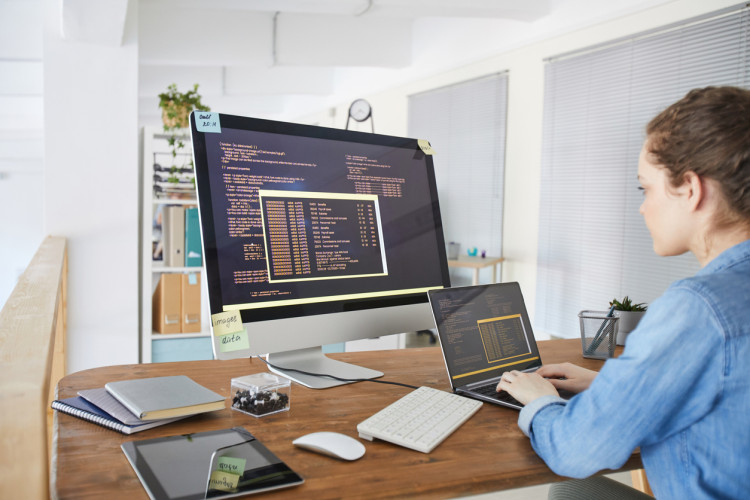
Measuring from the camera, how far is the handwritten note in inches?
29.9

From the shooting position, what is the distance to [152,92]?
7488 mm

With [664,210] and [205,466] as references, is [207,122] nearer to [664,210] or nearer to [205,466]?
[205,466]

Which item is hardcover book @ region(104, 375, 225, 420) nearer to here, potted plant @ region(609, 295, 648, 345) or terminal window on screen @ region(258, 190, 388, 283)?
terminal window on screen @ region(258, 190, 388, 283)

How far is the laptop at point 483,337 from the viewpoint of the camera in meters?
1.17

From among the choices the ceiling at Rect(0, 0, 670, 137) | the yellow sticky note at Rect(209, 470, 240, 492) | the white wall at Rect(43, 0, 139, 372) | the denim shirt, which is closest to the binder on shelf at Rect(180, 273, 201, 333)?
the white wall at Rect(43, 0, 139, 372)

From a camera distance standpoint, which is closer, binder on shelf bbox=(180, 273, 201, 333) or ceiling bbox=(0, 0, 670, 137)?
binder on shelf bbox=(180, 273, 201, 333)

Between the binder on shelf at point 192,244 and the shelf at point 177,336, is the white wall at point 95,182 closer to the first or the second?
the shelf at point 177,336

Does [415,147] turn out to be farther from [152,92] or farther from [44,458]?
[152,92]

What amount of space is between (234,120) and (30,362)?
60 centimetres

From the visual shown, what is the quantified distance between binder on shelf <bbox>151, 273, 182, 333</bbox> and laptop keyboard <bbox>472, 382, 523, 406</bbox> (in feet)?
8.43

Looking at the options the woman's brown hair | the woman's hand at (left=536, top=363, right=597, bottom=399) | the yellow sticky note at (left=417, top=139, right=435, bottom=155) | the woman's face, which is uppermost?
the yellow sticky note at (left=417, top=139, right=435, bottom=155)

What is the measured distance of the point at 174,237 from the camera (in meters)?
3.44

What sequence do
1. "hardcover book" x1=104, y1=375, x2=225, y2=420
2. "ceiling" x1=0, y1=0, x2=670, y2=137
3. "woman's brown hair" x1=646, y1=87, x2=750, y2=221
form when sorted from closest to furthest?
"woman's brown hair" x1=646, y1=87, x2=750, y2=221 < "hardcover book" x1=104, y1=375, x2=225, y2=420 < "ceiling" x1=0, y1=0, x2=670, y2=137

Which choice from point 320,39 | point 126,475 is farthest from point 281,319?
point 320,39
